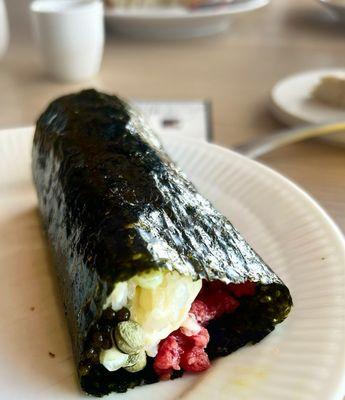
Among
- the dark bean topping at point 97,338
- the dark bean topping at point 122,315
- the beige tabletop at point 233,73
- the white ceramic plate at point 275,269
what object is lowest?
the beige tabletop at point 233,73

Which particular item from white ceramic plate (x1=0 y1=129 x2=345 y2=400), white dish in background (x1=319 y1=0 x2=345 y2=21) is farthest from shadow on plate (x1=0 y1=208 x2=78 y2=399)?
white dish in background (x1=319 y1=0 x2=345 y2=21)

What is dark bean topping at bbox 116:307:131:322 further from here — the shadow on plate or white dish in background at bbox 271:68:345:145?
white dish in background at bbox 271:68:345:145

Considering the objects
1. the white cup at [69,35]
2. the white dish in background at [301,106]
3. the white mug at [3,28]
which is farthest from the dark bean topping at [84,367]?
the white mug at [3,28]

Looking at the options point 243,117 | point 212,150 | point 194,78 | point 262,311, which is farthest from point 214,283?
point 194,78

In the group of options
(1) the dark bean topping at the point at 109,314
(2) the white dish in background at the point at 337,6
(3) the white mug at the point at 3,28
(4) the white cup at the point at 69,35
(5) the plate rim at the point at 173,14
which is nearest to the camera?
(1) the dark bean topping at the point at 109,314

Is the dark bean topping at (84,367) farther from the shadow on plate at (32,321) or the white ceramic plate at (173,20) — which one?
the white ceramic plate at (173,20)

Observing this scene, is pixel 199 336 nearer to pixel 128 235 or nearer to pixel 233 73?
pixel 128 235
